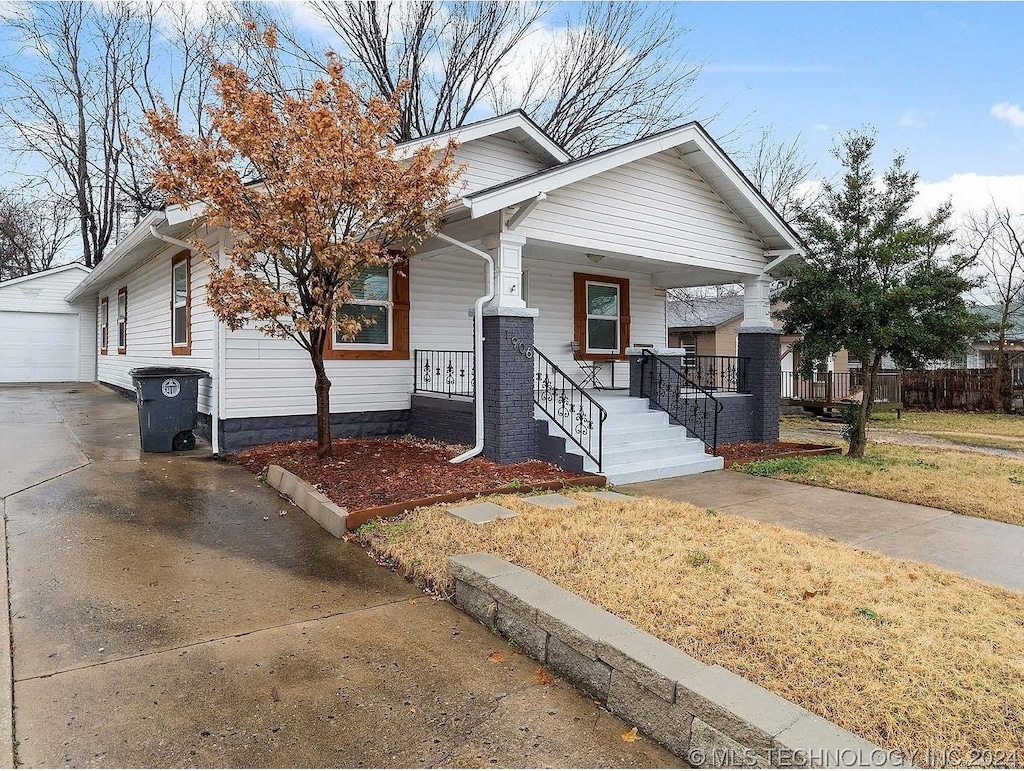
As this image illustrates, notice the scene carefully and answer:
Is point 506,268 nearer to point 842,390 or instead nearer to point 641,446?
point 641,446

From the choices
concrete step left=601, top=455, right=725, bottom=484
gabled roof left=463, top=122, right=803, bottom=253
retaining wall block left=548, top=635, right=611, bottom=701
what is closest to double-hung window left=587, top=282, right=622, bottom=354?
gabled roof left=463, top=122, right=803, bottom=253

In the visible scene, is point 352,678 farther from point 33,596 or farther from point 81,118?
point 81,118

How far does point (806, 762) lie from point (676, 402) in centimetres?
771

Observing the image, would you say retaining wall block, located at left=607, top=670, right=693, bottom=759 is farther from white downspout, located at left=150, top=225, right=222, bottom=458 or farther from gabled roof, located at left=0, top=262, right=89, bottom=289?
gabled roof, located at left=0, top=262, right=89, bottom=289

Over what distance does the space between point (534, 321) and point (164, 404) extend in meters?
5.35

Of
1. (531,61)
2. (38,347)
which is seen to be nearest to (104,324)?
(38,347)

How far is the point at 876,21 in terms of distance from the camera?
8.60 m

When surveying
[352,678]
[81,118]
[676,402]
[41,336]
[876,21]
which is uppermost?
[81,118]

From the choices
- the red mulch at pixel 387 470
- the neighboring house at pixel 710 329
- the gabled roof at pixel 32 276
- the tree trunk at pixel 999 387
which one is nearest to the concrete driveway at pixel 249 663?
the red mulch at pixel 387 470

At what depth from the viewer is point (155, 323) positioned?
1280cm

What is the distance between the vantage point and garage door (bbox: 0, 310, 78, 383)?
21.3 meters

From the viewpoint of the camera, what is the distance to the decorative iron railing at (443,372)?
9477mm

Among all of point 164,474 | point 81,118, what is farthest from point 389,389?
point 81,118

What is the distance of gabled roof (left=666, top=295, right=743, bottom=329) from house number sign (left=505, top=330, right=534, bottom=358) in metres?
20.8
